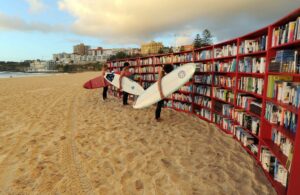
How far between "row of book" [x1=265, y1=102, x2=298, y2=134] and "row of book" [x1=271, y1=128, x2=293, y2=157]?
0.18m

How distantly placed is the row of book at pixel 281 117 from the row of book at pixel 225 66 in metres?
1.50

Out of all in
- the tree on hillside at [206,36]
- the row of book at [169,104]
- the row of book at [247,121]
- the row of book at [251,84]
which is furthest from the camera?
the tree on hillside at [206,36]

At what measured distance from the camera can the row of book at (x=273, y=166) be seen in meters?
2.48

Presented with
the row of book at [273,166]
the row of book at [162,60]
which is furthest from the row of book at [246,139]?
the row of book at [162,60]

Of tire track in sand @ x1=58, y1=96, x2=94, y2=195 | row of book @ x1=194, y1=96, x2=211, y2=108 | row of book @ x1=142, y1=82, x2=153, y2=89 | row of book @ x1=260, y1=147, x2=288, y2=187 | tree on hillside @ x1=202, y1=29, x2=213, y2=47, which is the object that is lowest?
tire track in sand @ x1=58, y1=96, x2=94, y2=195

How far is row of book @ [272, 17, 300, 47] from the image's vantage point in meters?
2.25

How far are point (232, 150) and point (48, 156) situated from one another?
10.5 feet

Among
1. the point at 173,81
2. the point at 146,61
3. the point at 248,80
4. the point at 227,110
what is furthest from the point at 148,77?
the point at 248,80

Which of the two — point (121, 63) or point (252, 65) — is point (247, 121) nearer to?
point (252, 65)

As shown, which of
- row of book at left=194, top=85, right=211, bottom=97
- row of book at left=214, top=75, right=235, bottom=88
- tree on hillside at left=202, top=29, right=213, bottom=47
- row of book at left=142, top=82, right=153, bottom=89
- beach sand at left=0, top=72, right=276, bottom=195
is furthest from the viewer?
tree on hillside at left=202, top=29, right=213, bottom=47

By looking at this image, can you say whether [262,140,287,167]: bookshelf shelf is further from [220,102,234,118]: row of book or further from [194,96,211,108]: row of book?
[194,96,211,108]: row of book

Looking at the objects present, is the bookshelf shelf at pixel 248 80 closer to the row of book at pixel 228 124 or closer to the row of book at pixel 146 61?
the row of book at pixel 228 124

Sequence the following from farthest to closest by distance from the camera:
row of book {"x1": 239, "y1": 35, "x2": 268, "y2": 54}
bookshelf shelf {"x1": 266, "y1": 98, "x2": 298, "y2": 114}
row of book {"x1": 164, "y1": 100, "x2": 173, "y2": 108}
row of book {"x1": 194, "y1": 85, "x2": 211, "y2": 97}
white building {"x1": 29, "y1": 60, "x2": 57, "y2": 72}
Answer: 1. white building {"x1": 29, "y1": 60, "x2": 57, "y2": 72}
2. row of book {"x1": 164, "y1": 100, "x2": 173, "y2": 108}
3. row of book {"x1": 194, "y1": 85, "x2": 211, "y2": 97}
4. row of book {"x1": 239, "y1": 35, "x2": 268, "y2": 54}
5. bookshelf shelf {"x1": 266, "y1": 98, "x2": 298, "y2": 114}

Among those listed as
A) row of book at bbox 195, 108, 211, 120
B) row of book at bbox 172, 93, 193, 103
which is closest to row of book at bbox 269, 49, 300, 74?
row of book at bbox 195, 108, 211, 120
